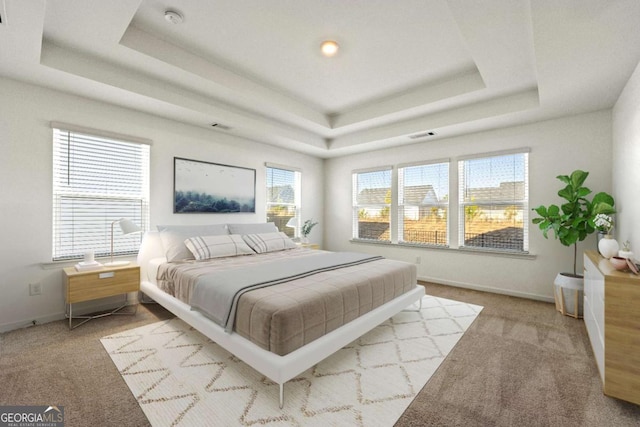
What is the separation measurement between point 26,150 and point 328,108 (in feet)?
11.8

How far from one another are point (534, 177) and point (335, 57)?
315 cm

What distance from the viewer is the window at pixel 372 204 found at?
5.42 meters

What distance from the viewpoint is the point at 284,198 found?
547 centimetres

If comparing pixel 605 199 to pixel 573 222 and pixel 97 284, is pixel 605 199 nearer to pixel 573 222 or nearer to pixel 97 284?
pixel 573 222

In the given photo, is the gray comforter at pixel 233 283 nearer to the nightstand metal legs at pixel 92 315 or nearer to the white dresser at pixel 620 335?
the nightstand metal legs at pixel 92 315

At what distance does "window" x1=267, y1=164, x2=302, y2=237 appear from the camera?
522 cm

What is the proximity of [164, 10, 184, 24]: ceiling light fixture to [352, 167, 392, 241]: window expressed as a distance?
391cm

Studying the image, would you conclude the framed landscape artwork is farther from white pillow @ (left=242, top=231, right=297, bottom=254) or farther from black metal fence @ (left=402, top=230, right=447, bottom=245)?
black metal fence @ (left=402, top=230, right=447, bottom=245)

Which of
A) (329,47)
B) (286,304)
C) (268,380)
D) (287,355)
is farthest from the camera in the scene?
(329,47)

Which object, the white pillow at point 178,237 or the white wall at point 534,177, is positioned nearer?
the white pillow at point 178,237

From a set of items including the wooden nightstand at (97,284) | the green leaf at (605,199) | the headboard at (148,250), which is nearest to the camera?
the wooden nightstand at (97,284)

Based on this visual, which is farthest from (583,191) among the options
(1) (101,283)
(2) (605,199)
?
(1) (101,283)

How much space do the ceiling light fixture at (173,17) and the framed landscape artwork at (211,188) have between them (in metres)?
1.95

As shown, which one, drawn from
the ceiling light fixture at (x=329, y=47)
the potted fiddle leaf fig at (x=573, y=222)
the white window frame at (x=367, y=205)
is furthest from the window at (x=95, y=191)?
the potted fiddle leaf fig at (x=573, y=222)
